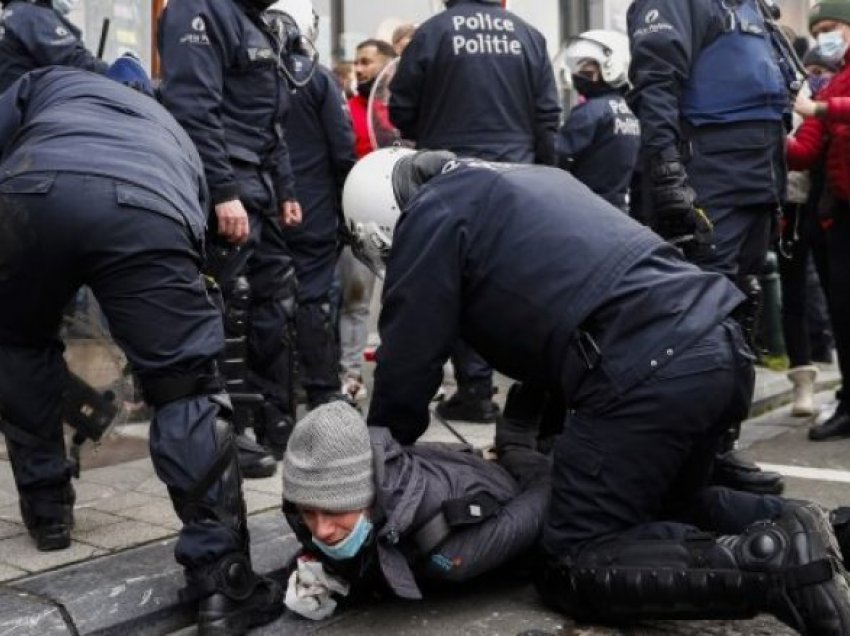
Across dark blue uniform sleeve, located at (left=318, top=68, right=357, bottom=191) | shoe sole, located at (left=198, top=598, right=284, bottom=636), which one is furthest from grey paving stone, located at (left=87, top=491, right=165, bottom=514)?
dark blue uniform sleeve, located at (left=318, top=68, right=357, bottom=191)

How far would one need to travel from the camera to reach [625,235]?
283cm

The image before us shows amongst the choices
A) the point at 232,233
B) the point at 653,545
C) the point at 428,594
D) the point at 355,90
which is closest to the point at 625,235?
the point at 653,545

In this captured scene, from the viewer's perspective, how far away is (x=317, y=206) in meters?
5.24

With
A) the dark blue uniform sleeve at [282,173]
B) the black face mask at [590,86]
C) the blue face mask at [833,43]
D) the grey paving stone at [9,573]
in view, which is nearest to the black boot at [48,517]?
the grey paving stone at [9,573]

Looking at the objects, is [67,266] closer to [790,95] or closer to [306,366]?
[306,366]

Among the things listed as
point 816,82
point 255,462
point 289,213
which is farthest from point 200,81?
point 816,82

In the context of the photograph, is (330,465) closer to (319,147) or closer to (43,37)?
(43,37)

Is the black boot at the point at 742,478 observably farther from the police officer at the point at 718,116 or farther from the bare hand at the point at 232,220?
the bare hand at the point at 232,220

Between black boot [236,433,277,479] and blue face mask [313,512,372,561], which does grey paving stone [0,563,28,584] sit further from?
black boot [236,433,277,479]

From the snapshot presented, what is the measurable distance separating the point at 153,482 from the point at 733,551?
86.2 inches

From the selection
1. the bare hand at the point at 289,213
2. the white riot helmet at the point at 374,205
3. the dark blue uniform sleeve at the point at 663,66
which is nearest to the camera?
the white riot helmet at the point at 374,205

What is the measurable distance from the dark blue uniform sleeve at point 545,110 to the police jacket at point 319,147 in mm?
830

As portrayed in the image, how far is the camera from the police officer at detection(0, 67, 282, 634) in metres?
2.71

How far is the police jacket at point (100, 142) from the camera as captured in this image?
275 centimetres
